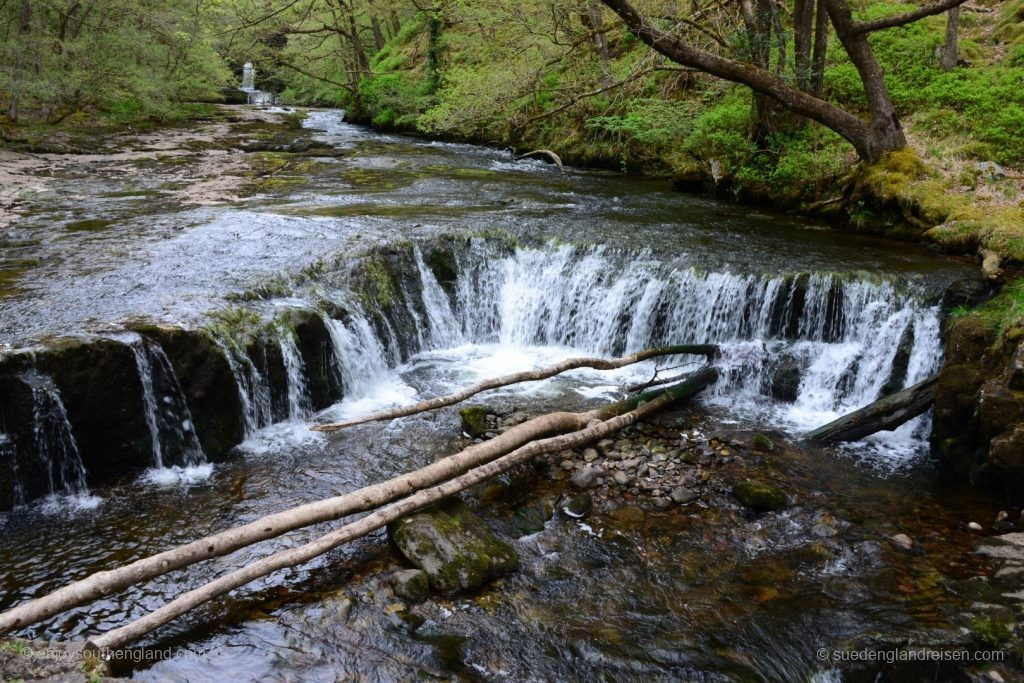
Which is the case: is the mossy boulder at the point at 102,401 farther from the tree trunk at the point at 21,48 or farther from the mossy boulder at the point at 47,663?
the tree trunk at the point at 21,48

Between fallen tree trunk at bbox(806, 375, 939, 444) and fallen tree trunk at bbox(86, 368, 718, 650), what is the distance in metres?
1.63

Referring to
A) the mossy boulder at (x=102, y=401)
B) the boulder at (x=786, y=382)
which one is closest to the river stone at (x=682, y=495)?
the boulder at (x=786, y=382)

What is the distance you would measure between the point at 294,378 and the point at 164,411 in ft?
5.03

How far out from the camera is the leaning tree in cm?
1067

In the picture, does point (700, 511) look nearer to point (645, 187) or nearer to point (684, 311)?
point (684, 311)

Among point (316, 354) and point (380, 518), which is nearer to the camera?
point (380, 518)

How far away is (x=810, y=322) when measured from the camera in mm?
9133

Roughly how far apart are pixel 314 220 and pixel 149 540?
23.8ft

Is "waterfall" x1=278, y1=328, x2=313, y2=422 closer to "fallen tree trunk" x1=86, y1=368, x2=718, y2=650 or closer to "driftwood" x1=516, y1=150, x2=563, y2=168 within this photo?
"fallen tree trunk" x1=86, y1=368, x2=718, y2=650

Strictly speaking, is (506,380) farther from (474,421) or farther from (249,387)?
(249,387)

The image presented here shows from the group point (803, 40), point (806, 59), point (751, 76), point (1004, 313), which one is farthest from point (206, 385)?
point (803, 40)

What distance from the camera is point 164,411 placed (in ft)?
23.1

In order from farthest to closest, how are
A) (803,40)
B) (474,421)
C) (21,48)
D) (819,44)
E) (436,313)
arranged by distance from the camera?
(21,48) → (803,40) → (819,44) → (436,313) → (474,421)

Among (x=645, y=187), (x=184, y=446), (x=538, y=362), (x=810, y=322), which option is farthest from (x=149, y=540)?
(x=645, y=187)
